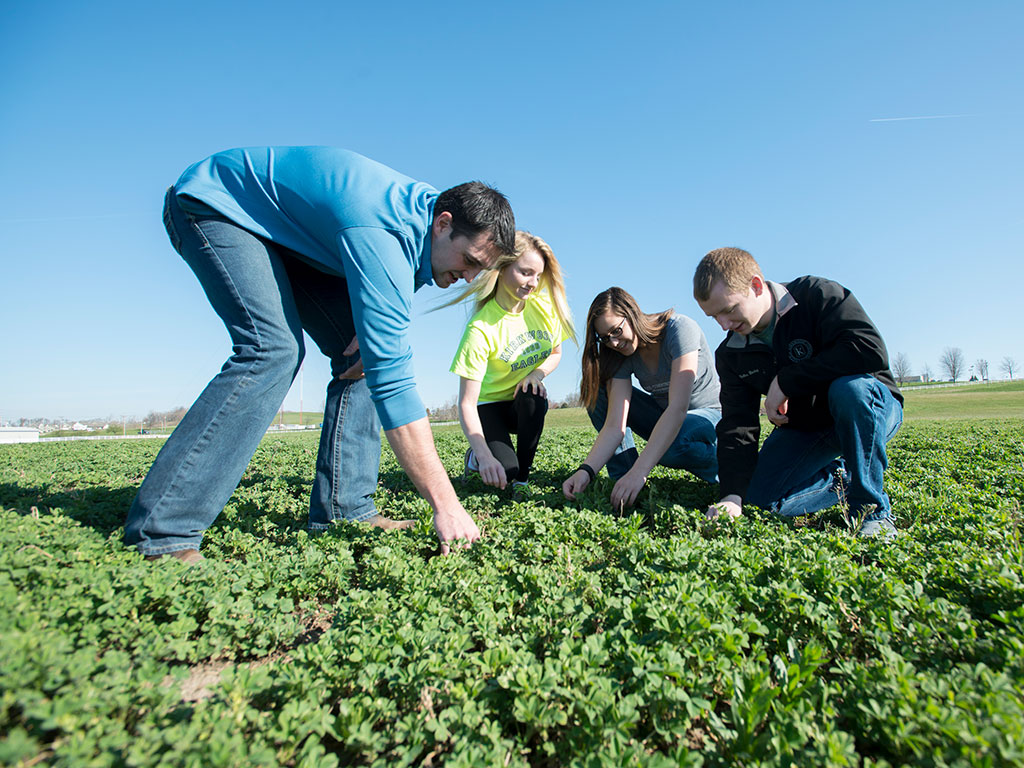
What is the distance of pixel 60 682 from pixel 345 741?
72 cm

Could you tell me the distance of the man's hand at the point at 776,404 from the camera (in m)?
3.41

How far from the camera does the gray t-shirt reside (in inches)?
158

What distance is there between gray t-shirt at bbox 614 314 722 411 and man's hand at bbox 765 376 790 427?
578mm

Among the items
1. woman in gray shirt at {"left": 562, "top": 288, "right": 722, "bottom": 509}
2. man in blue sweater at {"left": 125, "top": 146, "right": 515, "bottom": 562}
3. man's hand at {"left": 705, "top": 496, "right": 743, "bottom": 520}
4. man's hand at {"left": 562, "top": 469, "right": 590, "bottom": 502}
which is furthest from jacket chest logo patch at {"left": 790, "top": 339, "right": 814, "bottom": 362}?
man in blue sweater at {"left": 125, "top": 146, "right": 515, "bottom": 562}

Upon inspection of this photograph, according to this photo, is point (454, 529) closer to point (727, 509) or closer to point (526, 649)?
point (526, 649)

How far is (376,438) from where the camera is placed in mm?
3578

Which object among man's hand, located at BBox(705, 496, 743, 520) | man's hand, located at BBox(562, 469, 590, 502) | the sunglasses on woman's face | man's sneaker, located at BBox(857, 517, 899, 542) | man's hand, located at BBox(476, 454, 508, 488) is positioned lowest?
man's sneaker, located at BBox(857, 517, 899, 542)

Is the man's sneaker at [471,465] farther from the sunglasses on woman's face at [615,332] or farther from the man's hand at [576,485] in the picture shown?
the sunglasses on woman's face at [615,332]

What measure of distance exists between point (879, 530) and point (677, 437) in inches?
63.9

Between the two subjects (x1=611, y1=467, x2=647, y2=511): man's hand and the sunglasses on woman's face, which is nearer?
(x1=611, y1=467, x2=647, y2=511): man's hand

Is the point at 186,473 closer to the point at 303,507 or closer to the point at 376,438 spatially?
the point at 376,438

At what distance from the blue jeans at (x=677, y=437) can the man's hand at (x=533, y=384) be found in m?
0.50

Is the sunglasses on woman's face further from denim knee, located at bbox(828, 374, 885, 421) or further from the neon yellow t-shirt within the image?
denim knee, located at bbox(828, 374, 885, 421)

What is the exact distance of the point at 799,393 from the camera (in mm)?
3355
